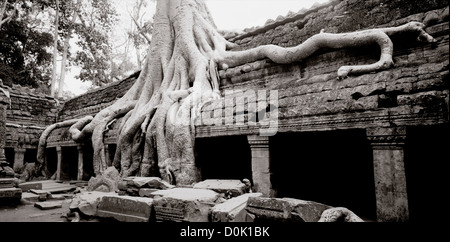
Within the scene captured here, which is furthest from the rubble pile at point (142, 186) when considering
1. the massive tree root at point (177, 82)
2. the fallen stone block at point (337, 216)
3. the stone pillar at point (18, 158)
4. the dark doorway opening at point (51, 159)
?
the stone pillar at point (18, 158)

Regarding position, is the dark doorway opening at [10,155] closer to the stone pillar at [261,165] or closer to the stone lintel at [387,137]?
the stone pillar at [261,165]

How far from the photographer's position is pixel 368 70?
3.46 meters

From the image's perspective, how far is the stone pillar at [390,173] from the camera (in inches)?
106

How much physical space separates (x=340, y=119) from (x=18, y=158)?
10.7 metres

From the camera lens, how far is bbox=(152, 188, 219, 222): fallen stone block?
2.71 metres

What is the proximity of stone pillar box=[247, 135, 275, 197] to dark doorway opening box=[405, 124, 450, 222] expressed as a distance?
180cm

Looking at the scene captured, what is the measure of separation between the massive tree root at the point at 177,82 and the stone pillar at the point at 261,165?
1274mm

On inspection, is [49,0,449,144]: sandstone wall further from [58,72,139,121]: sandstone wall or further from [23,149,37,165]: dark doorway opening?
[23,149,37,165]: dark doorway opening

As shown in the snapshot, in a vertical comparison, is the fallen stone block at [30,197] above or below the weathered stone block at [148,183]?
below

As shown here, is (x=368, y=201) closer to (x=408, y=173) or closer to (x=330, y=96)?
(x=408, y=173)

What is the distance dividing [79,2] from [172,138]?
47.4ft

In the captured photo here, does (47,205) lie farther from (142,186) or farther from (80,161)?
(80,161)

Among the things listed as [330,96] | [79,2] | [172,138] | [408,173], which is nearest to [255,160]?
[330,96]

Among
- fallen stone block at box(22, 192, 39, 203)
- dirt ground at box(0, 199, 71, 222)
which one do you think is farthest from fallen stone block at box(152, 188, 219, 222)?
fallen stone block at box(22, 192, 39, 203)
